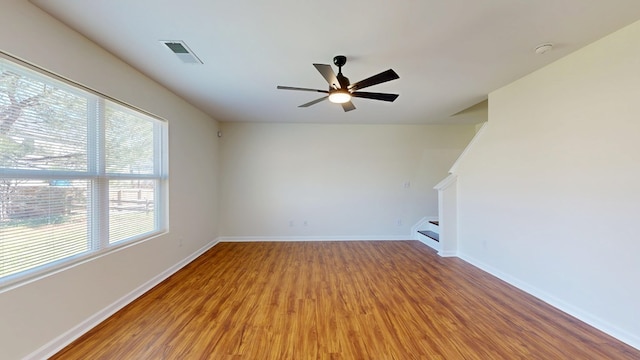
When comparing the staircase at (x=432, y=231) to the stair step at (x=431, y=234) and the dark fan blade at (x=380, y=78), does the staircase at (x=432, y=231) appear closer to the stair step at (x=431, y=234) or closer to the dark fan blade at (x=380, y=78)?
the stair step at (x=431, y=234)

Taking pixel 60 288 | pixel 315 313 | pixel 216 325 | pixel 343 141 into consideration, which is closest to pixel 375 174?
pixel 343 141

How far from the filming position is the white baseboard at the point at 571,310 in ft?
6.73

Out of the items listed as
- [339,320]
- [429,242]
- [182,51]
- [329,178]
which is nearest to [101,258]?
[182,51]

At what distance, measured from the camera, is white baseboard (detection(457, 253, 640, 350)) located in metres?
2.05

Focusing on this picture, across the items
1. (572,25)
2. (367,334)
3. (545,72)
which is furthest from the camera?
(545,72)

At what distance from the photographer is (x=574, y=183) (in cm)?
248

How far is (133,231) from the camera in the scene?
9.49 feet

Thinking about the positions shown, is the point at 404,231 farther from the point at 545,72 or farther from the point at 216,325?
the point at 216,325

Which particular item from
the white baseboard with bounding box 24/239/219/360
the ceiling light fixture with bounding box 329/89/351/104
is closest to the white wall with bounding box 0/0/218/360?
the white baseboard with bounding box 24/239/219/360

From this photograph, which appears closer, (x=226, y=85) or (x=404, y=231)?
(x=226, y=85)

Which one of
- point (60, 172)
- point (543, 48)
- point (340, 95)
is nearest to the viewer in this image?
point (60, 172)

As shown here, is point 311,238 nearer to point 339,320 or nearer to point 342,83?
point 339,320

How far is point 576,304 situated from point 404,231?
3.19 metres

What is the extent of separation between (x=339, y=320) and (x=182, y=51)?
9.57 ft
